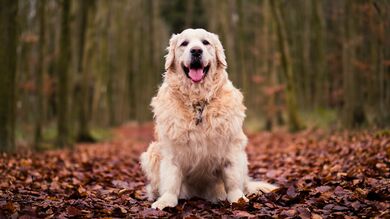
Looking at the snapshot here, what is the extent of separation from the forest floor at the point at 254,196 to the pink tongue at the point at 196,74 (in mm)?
1346

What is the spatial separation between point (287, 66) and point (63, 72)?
687 cm

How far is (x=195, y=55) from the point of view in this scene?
15.8 ft

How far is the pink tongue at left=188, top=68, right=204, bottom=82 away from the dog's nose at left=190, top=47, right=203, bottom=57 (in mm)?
193

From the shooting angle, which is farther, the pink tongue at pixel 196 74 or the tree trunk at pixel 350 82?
the tree trunk at pixel 350 82

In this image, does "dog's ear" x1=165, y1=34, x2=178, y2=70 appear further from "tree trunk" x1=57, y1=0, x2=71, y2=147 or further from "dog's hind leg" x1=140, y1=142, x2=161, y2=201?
"tree trunk" x1=57, y1=0, x2=71, y2=147

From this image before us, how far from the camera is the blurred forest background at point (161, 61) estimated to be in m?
10.8

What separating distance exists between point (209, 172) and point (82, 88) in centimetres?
1141

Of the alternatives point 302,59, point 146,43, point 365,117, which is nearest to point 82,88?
point 365,117

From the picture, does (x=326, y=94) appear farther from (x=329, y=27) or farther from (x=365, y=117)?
(x=365, y=117)

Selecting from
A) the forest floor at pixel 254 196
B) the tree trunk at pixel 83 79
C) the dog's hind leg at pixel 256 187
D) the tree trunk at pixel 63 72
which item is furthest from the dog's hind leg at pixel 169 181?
the tree trunk at pixel 83 79

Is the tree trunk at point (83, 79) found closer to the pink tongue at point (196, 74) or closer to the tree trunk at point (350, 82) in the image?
the tree trunk at point (350, 82)

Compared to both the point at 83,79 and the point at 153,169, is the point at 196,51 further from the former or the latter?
the point at 83,79

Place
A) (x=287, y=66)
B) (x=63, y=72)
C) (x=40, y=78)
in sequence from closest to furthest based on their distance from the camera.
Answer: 1. (x=63, y=72)
2. (x=40, y=78)
3. (x=287, y=66)


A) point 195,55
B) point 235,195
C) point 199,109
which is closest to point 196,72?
point 195,55
